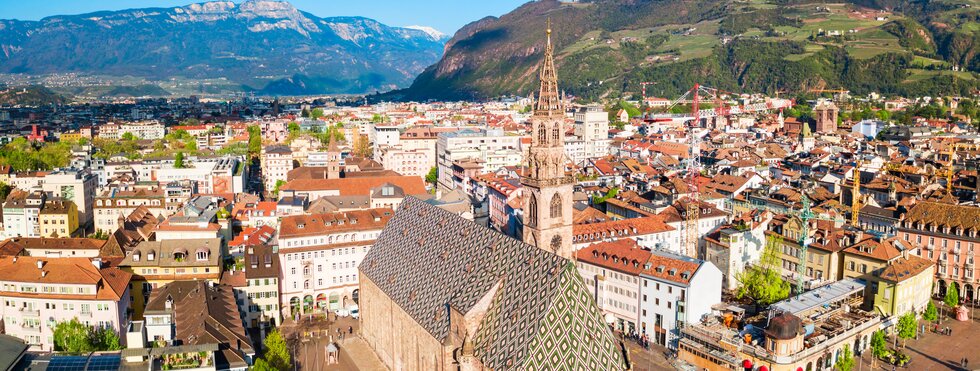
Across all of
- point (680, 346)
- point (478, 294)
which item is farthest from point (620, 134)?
point (478, 294)

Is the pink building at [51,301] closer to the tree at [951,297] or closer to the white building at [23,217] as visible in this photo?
the white building at [23,217]

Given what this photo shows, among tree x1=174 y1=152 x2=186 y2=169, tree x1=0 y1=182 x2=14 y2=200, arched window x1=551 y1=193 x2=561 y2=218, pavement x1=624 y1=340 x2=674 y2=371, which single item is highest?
arched window x1=551 y1=193 x2=561 y2=218

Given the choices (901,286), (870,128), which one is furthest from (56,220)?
(870,128)

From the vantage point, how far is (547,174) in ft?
172

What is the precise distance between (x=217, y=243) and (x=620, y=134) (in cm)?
14399

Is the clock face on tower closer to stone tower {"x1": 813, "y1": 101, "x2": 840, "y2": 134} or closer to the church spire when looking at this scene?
the church spire

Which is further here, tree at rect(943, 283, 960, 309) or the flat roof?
tree at rect(943, 283, 960, 309)

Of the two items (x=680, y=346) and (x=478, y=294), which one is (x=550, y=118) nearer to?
(x=478, y=294)

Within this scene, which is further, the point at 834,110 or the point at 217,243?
the point at 834,110

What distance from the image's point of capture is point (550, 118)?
5200 cm

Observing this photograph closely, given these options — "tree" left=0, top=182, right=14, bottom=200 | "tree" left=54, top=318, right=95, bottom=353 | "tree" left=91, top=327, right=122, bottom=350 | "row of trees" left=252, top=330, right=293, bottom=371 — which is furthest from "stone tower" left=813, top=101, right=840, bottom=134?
"tree" left=54, top=318, right=95, bottom=353

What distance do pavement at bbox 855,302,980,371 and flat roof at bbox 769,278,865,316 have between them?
5050 millimetres

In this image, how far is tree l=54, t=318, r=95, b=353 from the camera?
48.6 m

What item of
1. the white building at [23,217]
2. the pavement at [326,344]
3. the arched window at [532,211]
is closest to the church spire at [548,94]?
the arched window at [532,211]
